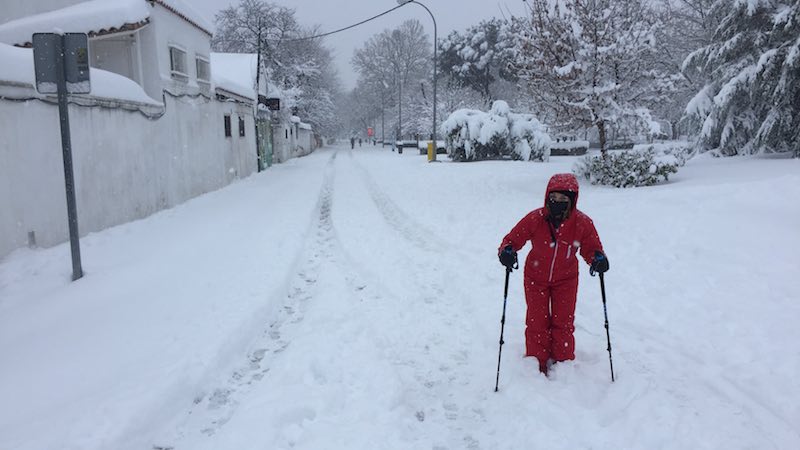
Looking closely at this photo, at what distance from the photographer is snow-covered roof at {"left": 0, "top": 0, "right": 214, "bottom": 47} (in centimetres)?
1082

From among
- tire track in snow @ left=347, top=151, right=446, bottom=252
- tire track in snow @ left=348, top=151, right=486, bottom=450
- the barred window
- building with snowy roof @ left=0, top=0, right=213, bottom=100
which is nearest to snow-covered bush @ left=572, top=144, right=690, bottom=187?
tire track in snow @ left=347, top=151, right=446, bottom=252

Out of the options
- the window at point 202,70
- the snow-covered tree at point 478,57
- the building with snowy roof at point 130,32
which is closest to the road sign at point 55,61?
the building with snowy roof at point 130,32

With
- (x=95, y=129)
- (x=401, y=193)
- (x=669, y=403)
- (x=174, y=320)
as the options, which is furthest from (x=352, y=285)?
(x=401, y=193)

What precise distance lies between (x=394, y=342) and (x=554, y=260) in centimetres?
163

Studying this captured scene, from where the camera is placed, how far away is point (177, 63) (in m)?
13.8

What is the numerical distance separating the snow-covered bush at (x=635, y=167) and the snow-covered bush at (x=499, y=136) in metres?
12.0

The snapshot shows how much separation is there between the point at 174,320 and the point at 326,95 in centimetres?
5003

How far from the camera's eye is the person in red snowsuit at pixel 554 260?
384cm

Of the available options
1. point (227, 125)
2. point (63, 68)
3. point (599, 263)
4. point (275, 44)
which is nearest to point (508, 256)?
point (599, 263)

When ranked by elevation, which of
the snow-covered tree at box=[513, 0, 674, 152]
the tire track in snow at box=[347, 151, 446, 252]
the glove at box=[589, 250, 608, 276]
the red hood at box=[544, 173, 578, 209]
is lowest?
the tire track in snow at box=[347, 151, 446, 252]

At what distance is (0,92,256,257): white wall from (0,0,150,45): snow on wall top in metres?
2.13

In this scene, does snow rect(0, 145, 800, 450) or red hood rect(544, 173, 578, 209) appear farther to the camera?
red hood rect(544, 173, 578, 209)

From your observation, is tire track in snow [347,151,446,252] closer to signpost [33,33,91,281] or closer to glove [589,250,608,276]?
glove [589,250,608,276]

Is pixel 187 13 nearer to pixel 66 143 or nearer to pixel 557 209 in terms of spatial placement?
pixel 66 143
